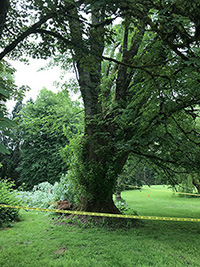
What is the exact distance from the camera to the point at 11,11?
344 cm

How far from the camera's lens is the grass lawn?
285cm

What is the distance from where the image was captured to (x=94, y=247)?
3.41 metres

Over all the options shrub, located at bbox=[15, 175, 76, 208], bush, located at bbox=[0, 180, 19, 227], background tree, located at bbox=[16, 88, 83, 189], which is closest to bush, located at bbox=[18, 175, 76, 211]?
shrub, located at bbox=[15, 175, 76, 208]

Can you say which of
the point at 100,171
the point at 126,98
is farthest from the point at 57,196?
the point at 126,98

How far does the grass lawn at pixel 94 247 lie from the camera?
2852 mm

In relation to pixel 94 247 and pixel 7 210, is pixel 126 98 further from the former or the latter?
pixel 7 210

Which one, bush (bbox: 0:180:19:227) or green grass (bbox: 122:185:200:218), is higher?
bush (bbox: 0:180:19:227)

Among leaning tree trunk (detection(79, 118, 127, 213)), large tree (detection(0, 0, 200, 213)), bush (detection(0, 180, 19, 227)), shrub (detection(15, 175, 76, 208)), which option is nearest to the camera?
large tree (detection(0, 0, 200, 213))

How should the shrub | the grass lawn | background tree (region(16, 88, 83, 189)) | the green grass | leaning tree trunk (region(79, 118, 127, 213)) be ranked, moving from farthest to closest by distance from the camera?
background tree (region(16, 88, 83, 189))
the green grass
the shrub
leaning tree trunk (region(79, 118, 127, 213))
the grass lawn

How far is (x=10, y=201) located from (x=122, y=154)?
3.37 metres

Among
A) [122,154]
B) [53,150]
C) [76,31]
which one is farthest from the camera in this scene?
[53,150]

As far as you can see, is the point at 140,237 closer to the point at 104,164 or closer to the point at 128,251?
the point at 128,251

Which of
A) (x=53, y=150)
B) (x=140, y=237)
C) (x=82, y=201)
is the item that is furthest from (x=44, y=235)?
(x=53, y=150)

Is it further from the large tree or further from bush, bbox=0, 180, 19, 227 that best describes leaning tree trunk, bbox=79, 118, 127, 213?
bush, bbox=0, 180, 19, 227
